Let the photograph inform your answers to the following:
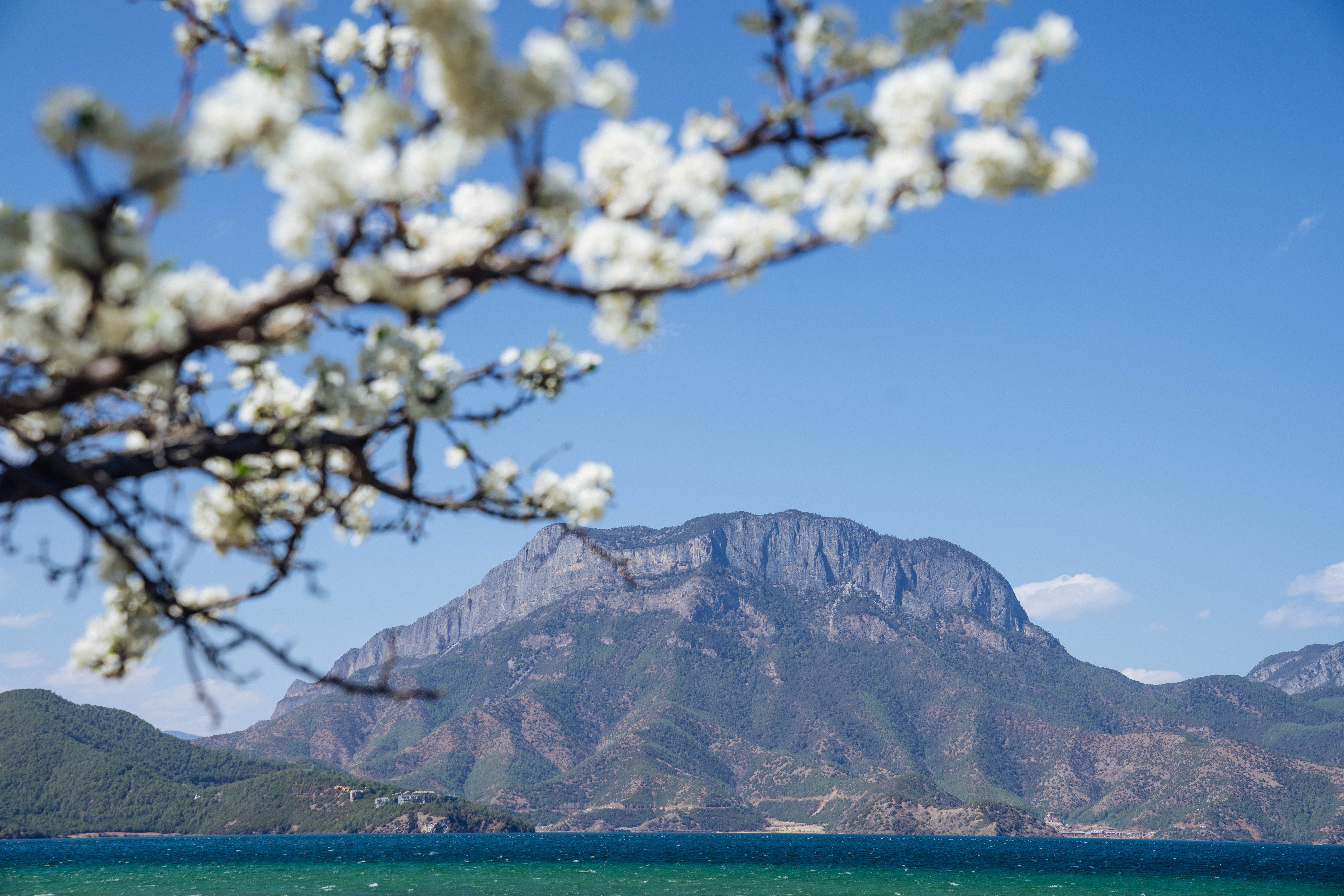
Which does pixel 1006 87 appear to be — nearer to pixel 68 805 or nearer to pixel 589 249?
pixel 589 249

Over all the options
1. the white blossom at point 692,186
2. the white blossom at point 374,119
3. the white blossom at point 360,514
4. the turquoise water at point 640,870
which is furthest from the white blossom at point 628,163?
the turquoise water at point 640,870

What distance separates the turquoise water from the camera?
68.6 meters

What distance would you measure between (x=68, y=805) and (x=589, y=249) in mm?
232183

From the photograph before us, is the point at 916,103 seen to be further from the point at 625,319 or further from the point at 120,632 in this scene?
the point at 120,632

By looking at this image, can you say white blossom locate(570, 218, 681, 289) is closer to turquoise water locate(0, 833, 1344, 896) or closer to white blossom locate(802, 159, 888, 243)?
white blossom locate(802, 159, 888, 243)

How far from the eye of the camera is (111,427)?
5602mm

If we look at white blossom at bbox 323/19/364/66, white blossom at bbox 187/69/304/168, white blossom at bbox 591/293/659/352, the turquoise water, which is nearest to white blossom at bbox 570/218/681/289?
white blossom at bbox 591/293/659/352

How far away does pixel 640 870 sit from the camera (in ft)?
309

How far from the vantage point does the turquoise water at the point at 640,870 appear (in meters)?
68.6

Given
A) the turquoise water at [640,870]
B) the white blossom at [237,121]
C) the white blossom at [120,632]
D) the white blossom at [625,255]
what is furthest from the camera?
the turquoise water at [640,870]

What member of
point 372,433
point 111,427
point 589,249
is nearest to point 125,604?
point 111,427

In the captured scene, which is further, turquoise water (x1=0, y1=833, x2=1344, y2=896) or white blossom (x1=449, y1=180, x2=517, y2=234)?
turquoise water (x1=0, y1=833, x2=1344, y2=896)

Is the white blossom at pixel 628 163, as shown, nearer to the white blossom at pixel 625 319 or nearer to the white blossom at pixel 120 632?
the white blossom at pixel 625 319

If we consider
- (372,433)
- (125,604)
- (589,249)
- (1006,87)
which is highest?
(1006,87)
